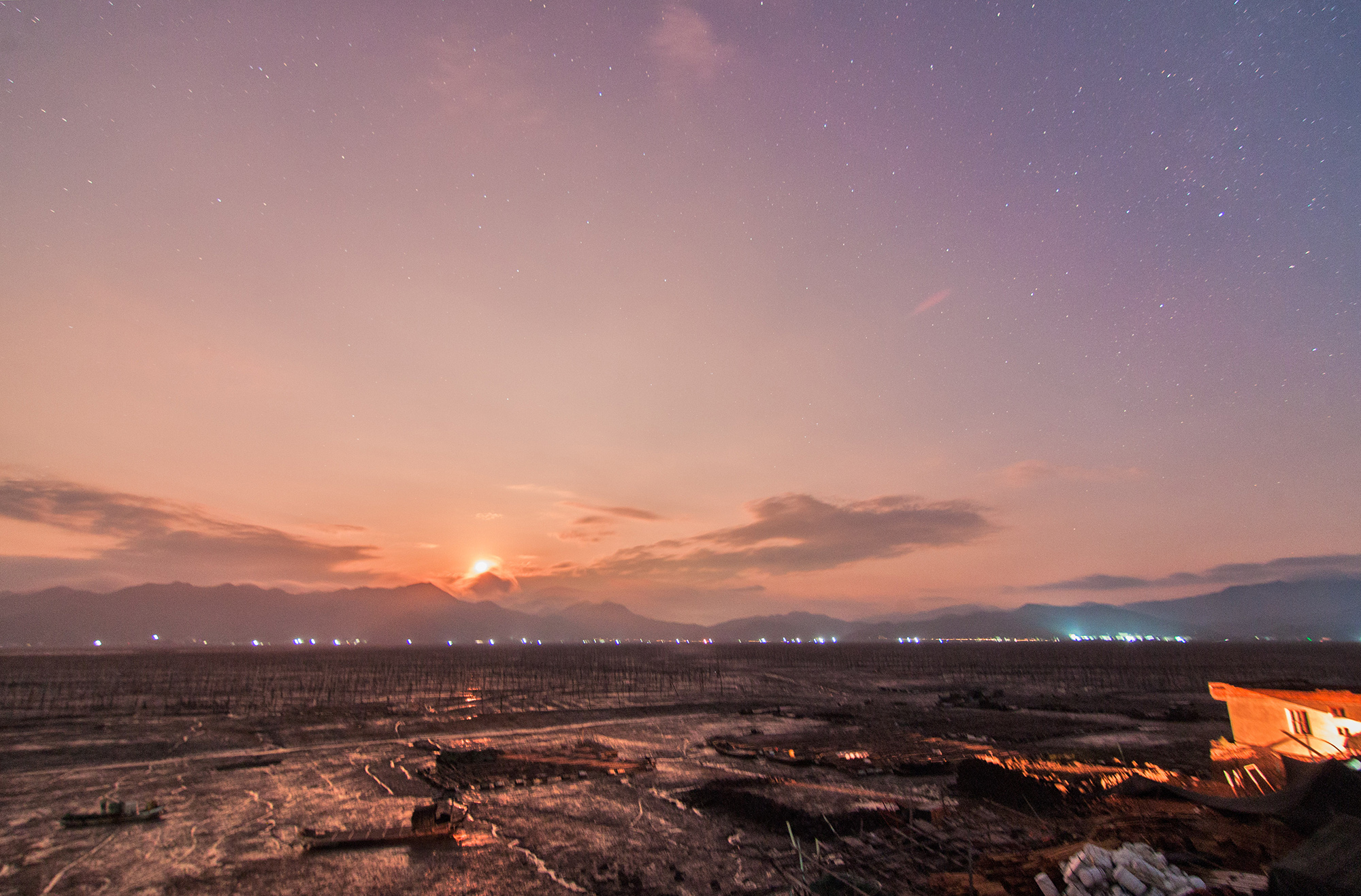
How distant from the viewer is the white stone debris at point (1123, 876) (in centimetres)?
1123

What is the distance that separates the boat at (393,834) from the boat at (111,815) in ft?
22.5

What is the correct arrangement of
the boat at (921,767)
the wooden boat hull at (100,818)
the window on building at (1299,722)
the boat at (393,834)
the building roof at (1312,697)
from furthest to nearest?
the boat at (921,767) → the wooden boat hull at (100,818) → the window on building at (1299,722) → the building roof at (1312,697) → the boat at (393,834)

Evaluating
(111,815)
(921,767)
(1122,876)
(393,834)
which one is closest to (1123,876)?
(1122,876)

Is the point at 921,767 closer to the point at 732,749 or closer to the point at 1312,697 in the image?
the point at 732,749

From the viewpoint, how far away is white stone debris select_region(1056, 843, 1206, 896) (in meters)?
11.2

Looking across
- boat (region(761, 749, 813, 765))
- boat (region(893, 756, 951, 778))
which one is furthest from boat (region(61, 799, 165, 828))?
boat (region(893, 756, 951, 778))

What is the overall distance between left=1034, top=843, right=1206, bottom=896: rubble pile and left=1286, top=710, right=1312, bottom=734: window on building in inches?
573

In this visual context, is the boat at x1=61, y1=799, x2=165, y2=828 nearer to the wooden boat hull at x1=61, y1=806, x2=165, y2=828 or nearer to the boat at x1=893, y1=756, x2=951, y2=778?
the wooden boat hull at x1=61, y1=806, x2=165, y2=828

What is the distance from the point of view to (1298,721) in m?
21.8

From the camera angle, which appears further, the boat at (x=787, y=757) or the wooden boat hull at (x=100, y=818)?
the boat at (x=787, y=757)

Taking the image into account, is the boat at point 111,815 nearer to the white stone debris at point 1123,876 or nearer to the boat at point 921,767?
the white stone debris at point 1123,876

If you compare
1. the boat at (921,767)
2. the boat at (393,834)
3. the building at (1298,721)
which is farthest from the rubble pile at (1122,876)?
the boat at (393,834)

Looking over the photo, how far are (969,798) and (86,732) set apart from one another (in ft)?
185

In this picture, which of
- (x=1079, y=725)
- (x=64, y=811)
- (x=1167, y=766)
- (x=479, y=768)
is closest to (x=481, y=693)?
(x=479, y=768)
